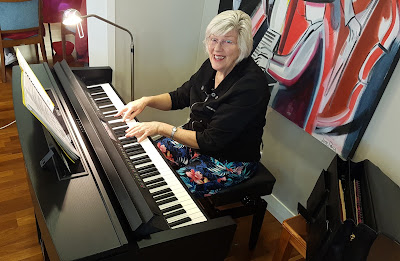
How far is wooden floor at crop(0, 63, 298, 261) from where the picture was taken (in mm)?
1943

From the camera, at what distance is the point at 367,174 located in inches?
56.8

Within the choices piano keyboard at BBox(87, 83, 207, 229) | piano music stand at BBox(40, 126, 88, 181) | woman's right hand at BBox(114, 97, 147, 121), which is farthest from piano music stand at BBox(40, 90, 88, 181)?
woman's right hand at BBox(114, 97, 147, 121)

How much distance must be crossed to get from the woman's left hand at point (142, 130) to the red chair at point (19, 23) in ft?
7.71

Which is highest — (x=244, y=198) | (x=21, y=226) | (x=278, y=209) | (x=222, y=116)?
(x=222, y=116)

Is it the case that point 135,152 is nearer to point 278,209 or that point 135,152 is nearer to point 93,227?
point 93,227

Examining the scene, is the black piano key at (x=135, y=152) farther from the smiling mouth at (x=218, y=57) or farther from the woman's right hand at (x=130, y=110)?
the smiling mouth at (x=218, y=57)

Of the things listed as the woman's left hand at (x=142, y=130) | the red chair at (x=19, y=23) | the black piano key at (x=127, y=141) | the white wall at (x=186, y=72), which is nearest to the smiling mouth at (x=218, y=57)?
the woman's left hand at (x=142, y=130)

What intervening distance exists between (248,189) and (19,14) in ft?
9.19

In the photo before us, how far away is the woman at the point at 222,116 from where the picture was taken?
1606 mm

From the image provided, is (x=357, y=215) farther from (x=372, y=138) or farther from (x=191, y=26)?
(x=191, y=26)

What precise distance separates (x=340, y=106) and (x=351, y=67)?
19 centimetres

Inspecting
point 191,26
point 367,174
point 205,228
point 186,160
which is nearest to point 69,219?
point 205,228

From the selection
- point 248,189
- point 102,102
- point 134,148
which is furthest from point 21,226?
point 248,189

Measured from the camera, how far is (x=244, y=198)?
5.98 ft
